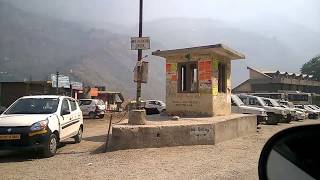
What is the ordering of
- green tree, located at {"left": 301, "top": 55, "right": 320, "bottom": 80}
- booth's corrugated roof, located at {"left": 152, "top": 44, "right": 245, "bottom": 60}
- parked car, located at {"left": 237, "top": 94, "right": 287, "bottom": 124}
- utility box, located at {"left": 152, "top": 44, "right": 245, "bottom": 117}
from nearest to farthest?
booth's corrugated roof, located at {"left": 152, "top": 44, "right": 245, "bottom": 60}
utility box, located at {"left": 152, "top": 44, "right": 245, "bottom": 117}
parked car, located at {"left": 237, "top": 94, "right": 287, "bottom": 124}
green tree, located at {"left": 301, "top": 55, "right": 320, "bottom": 80}

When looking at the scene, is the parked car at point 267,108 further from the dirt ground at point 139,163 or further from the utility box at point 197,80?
the dirt ground at point 139,163

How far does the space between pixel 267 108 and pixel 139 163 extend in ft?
62.3

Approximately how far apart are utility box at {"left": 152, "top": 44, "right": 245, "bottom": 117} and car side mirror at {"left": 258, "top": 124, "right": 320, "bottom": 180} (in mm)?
13903

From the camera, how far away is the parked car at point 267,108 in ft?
88.4

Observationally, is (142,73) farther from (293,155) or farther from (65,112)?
(293,155)

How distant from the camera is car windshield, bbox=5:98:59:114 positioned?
1190 cm

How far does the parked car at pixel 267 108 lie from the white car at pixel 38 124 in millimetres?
15927

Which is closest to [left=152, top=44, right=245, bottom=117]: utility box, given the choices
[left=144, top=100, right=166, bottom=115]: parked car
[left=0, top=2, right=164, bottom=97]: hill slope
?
[left=144, top=100, right=166, bottom=115]: parked car

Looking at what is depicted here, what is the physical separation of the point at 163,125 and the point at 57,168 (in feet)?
13.4

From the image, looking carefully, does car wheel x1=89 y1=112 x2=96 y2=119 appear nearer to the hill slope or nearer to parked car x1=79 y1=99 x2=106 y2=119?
parked car x1=79 y1=99 x2=106 y2=119

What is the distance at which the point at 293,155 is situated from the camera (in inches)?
99.0

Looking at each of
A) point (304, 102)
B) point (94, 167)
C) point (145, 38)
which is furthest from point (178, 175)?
point (304, 102)

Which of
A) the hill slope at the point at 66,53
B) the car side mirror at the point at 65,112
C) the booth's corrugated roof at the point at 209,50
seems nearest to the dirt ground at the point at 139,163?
→ the car side mirror at the point at 65,112

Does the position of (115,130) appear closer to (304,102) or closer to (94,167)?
(94,167)
